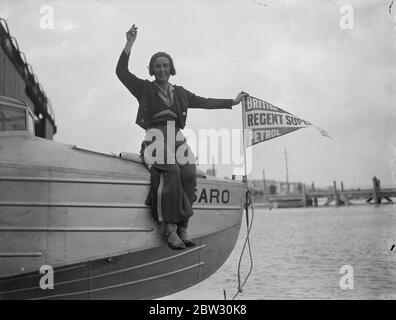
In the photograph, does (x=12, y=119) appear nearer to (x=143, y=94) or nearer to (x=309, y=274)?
(x=143, y=94)

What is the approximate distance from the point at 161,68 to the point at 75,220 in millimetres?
1739

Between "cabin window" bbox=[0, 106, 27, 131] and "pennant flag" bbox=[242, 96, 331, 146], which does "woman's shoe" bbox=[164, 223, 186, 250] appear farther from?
"cabin window" bbox=[0, 106, 27, 131]

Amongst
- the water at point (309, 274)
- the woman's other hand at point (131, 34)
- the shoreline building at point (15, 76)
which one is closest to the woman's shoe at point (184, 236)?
the woman's other hand at point (131, 34)

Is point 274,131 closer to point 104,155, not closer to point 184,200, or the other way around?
point 184,200

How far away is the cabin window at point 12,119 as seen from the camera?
4699 millimetres

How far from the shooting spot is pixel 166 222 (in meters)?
4.66

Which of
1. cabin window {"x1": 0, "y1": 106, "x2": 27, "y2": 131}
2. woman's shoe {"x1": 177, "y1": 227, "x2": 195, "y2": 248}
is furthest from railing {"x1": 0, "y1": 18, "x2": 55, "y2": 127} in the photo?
woman's shoe {"x1": 177, "y1": 227, "x2": 195, "y2": 248}

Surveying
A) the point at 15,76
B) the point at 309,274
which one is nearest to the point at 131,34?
the point at 15,76

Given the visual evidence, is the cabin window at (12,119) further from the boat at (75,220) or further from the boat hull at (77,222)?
the boat hull at (77,222)

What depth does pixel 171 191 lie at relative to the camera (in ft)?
15.2

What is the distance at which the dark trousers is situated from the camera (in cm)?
463
